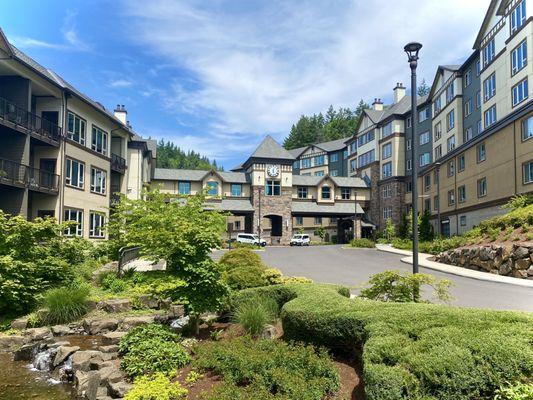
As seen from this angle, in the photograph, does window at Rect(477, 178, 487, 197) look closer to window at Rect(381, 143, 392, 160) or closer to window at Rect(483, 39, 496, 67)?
window at Rect(483, 39, 496, 67)

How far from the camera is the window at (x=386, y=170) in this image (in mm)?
57375

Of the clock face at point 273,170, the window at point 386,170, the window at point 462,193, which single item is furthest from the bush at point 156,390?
the window at point 386,170

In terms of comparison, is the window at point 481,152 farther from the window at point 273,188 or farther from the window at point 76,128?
the window at point 76,128

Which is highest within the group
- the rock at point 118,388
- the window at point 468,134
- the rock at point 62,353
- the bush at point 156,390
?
the window at point 468,134

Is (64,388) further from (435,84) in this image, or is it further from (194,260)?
(435,84)

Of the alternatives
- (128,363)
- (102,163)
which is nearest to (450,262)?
(128,363)

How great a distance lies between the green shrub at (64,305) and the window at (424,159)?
48.3 metres

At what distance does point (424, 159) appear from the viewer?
54.4 meters

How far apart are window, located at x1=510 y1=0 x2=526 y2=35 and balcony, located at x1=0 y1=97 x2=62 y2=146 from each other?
35.6 metres

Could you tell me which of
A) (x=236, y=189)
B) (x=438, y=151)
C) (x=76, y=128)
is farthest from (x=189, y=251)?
(x=438, y=151)

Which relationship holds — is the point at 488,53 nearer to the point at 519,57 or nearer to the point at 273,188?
the point at 519,57

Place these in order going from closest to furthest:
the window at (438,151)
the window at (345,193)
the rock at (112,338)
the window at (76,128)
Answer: the rock at (112,338) → the window at (76,128) → the window at (438,151) → the window at (345,193)

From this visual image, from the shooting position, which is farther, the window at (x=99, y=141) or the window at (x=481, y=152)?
the window at (x=481, y=152)

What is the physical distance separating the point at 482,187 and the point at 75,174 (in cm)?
3151
